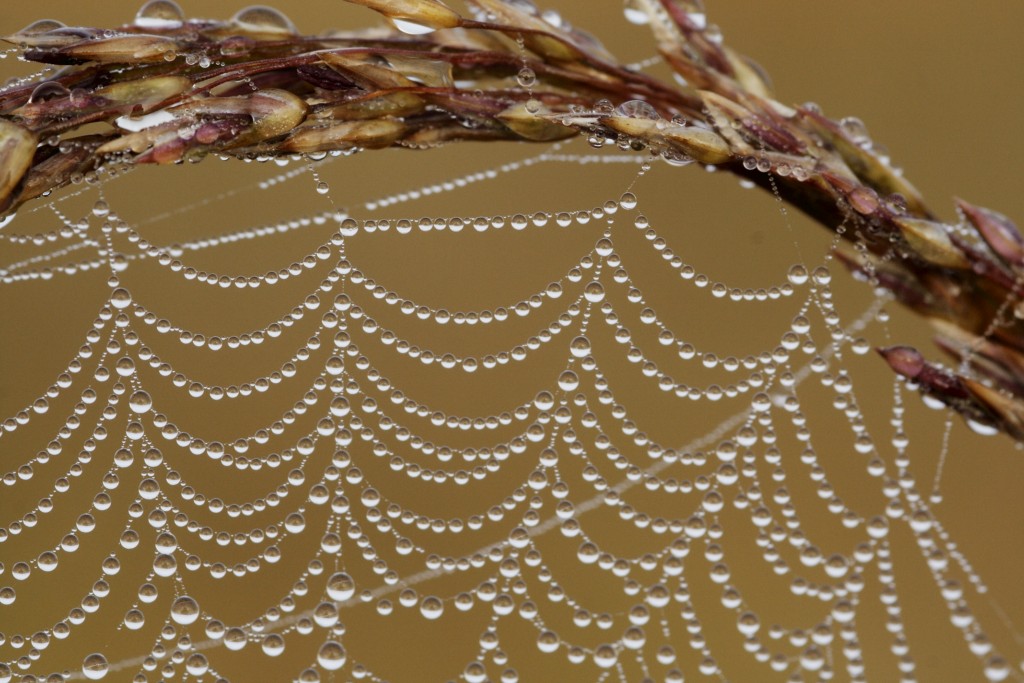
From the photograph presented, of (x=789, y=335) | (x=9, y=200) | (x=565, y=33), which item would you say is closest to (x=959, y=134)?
(x=789, y=335)

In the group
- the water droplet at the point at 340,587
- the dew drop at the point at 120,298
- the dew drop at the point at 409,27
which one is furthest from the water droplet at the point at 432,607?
the dew drop at the point at 409,27

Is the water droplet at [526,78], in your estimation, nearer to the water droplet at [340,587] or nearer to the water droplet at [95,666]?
the water droplet at [340,587]

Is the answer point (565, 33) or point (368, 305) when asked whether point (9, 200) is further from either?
point (368, 305)

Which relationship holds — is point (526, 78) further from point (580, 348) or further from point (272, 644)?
point (272, 644)

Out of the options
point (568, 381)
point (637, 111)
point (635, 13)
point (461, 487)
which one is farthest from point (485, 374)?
point (637, 111)

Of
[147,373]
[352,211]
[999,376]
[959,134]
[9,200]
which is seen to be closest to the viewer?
[9,200]
